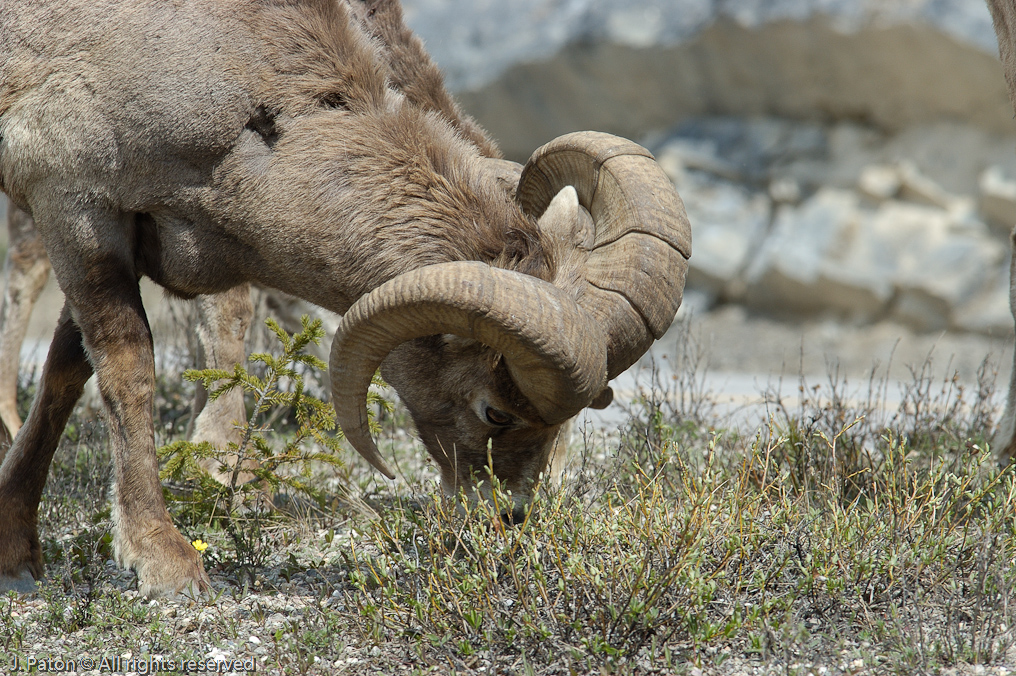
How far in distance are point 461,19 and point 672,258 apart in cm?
1437

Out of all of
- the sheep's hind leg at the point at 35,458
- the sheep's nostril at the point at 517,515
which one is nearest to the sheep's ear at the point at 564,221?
the sheep's nostril at the point at 517,515

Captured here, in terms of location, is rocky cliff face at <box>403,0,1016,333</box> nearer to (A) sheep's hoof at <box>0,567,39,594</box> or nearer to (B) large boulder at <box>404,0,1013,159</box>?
A: (B) large boulder at <box>404,0,1013,159</box>

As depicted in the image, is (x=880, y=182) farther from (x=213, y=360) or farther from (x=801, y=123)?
(x=213, y=360)

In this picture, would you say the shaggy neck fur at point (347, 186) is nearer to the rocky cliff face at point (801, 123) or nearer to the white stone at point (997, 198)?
the rocky cliff face at point (801, 123)

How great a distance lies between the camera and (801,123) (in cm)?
1596

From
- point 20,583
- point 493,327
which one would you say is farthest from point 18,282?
point 493,327

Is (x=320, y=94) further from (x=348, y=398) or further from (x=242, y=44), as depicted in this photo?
(x=348, y=398)

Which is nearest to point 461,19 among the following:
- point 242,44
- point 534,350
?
point 242,44

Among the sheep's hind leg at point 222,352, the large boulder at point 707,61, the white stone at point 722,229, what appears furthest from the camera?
the white stone at point 722,229

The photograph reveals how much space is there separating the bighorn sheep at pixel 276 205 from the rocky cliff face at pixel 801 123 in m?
10.0

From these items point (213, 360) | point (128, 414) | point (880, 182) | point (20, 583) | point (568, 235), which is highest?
point (880, 182)

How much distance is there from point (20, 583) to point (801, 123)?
14206mm

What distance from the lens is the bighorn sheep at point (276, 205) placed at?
13.9ft

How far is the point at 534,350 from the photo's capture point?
372 centimetres
